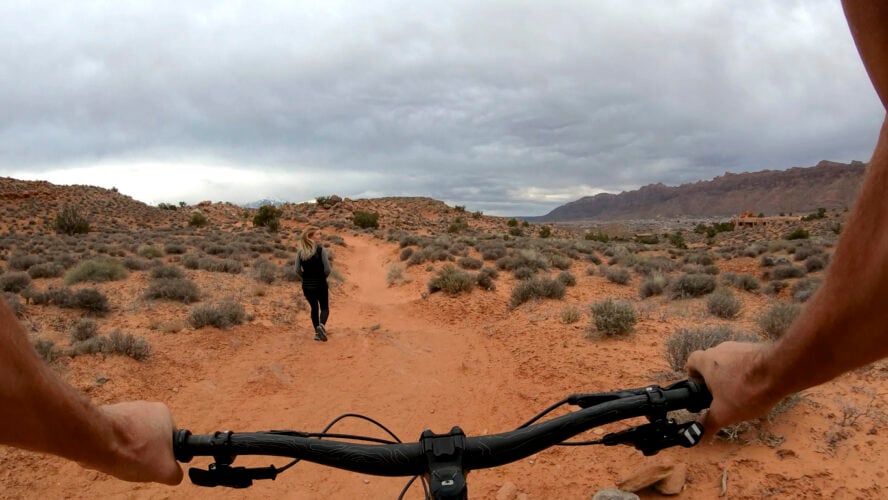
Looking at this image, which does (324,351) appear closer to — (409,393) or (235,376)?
(235,376)

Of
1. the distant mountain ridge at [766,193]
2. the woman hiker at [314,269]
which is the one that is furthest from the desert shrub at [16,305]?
the distant mountain ridge at [766,193]

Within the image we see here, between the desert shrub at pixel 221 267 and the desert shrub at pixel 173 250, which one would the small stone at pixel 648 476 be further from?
the desert shrub at pixel 173 250

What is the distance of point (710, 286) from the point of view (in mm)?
10336

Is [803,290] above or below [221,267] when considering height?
below

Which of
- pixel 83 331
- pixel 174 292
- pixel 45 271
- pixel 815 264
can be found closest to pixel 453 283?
pixel 174 292

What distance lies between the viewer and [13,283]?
1075cm

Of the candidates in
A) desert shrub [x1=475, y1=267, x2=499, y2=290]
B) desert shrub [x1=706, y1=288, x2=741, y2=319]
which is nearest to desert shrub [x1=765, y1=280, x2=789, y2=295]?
desert shrub [x1=706, y1=288, x2=741, y2=319]

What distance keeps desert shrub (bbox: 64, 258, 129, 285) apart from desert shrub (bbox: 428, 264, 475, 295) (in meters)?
8.87

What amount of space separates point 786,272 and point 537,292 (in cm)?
809

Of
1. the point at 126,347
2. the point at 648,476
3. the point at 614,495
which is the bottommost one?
the point at 614,495

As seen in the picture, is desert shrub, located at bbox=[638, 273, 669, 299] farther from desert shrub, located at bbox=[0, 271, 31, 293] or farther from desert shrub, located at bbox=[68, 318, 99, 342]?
desert shrub, located at bbox=[0, 271, 31, 293]

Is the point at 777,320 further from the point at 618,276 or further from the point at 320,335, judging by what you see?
the point at 320,335

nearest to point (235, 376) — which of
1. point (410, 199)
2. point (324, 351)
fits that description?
point (324, 351)

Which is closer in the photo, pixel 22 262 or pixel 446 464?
pixel 446 464
